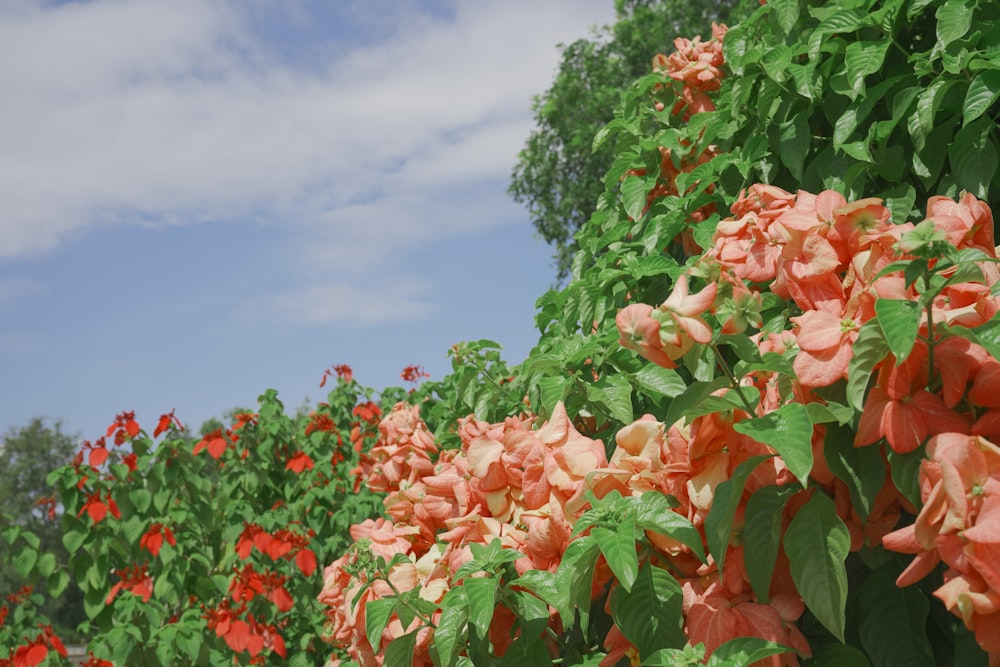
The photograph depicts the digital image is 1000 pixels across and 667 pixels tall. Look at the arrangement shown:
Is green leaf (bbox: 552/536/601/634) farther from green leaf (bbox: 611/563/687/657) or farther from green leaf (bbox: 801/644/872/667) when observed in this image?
green leaf (bbox: 801/644/872/667)

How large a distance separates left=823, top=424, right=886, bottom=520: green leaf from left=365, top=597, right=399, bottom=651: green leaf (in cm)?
77

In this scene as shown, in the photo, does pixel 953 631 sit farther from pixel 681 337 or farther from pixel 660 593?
pixel 681 337

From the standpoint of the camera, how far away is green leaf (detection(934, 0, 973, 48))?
150 cm

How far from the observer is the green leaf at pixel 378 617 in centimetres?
145

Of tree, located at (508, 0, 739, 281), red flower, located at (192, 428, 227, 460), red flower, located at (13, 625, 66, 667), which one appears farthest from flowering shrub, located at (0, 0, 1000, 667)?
tree, located at (508, 0, 739, 281)

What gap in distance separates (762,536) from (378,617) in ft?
2.29

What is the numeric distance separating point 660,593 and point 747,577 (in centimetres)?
12

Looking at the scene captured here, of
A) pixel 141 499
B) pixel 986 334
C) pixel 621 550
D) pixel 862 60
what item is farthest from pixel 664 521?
pixel 141 499

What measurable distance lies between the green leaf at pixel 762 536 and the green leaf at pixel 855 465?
0.28 feet

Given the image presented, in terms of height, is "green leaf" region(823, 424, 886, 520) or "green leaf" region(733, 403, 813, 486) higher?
"green leaf" region(733, 403, 813, 486)

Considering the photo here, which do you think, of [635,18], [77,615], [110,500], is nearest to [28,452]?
[77,615]

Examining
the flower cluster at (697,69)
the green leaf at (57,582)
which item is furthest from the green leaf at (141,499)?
the flower cluster at (697,69)

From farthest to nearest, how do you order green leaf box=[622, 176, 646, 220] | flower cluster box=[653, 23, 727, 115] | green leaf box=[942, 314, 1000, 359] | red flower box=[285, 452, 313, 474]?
red flower box=[285, 452, 313, 474] → flower cluster box=[653, 23, 727, 115] → green leaf box=[622, 176, 646, 220] → green leaf box=[942, 314, 1000, 359]

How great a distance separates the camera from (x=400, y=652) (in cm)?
142
